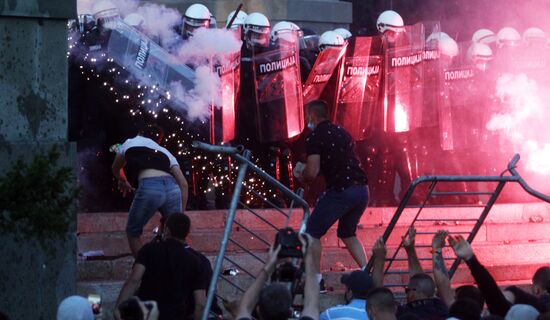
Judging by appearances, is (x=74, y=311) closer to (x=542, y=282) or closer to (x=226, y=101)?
(x=542, y=282)

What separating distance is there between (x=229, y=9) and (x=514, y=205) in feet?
14.8

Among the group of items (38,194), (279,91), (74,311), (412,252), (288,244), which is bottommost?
(74,311)

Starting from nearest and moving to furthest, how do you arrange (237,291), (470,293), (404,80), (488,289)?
(488,289)
(470,293)
(237,291)
(404,80)

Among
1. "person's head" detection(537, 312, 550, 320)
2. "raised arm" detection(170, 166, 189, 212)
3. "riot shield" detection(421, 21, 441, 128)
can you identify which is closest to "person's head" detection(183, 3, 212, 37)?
"riot shield" detection(421, 21, 441, 128)

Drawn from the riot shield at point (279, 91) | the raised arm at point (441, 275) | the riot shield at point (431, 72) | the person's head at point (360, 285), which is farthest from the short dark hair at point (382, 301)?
the riot shield at point (431, 72)

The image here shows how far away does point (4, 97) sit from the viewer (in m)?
8.75

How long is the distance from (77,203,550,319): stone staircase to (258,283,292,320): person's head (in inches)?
156

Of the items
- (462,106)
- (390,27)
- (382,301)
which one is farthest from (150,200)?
(462,106)

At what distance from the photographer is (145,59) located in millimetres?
13297

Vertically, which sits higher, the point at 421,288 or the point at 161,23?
the point at 161,23

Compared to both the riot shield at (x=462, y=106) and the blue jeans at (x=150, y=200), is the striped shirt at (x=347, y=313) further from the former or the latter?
the riot shield at (x=462, y=106)

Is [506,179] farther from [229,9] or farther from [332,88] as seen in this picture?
[229,9]

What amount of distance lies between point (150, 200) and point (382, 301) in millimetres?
3674

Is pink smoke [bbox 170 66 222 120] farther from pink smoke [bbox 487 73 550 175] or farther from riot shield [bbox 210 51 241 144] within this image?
pink smoke [bbox 487 73 550 175]
